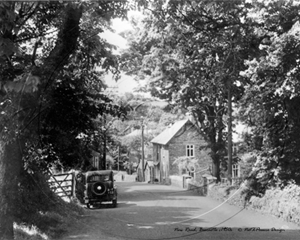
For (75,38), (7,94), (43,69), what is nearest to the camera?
(7,94)

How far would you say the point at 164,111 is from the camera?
11781 millimetres

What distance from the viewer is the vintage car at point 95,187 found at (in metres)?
15.7

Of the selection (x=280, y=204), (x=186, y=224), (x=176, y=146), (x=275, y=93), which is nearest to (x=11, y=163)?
(x=186, y=224)

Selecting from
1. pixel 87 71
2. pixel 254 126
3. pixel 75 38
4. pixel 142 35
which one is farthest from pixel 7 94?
pixel 254 126

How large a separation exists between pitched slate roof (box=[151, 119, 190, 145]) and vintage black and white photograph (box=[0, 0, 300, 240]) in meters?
0.05

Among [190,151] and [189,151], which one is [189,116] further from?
[189,151]

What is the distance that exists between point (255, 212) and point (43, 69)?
5322mm

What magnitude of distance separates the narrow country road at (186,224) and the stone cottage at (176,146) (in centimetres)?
104

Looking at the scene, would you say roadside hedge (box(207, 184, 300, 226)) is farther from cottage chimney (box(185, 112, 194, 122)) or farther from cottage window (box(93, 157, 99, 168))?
cottage window (box(93, 157, 99, 168))

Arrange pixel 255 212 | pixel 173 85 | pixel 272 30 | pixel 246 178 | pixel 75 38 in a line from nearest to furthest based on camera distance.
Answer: pixel 75 38 → pixel 255 212 → pixel 246 178 → pixel 272 30 → pixel 173 85

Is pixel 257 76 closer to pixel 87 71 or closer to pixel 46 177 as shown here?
pixel 87 71

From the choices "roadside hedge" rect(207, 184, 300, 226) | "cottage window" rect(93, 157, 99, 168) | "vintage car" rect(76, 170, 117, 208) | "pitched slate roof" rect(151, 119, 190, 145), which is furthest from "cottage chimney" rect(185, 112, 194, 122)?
"cottage window" rect(93, 157, 99, 168)

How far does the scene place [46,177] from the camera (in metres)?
11.2

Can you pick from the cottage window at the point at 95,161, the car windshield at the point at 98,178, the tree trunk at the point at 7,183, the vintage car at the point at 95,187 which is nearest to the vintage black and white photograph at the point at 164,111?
the tree trunk at the point at 7,183
